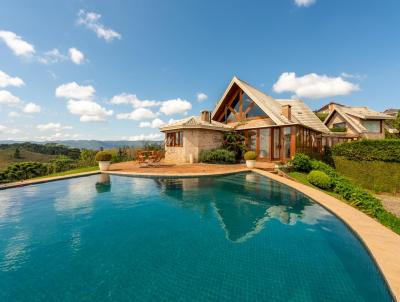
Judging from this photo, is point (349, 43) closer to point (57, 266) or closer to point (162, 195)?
point (162, 195)

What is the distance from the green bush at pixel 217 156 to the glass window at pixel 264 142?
2.90m

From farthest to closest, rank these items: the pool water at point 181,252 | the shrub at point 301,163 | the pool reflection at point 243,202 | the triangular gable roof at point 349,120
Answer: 1. the triangular gable roof at point 349,120
2. the shrub at point 301,163
3. the pool reflection at point 243,202
4. the pool water at point 181,252

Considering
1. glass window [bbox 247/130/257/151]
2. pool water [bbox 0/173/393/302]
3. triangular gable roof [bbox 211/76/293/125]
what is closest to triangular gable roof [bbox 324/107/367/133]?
triangular gable roof [bbox 211/76/293/125]

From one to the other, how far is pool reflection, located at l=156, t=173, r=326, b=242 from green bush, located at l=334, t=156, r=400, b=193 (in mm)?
7273

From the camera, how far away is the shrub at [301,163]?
44.3 ft

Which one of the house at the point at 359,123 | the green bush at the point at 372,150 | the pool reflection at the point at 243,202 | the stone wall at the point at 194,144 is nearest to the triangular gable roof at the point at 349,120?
the house at the point at 359,123

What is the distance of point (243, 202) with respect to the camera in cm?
810

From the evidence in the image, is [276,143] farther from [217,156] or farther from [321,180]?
[321,180]

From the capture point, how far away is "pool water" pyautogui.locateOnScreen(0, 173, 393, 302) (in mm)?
3256

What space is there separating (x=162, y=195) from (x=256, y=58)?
75.1 feet

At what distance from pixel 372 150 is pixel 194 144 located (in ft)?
45.3

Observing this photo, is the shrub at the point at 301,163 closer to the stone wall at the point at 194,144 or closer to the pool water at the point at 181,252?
the pool water at the point at 181,252

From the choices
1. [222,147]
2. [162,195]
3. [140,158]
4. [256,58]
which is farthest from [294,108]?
[162,195]

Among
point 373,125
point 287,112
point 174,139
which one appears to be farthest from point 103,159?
point 373,125
